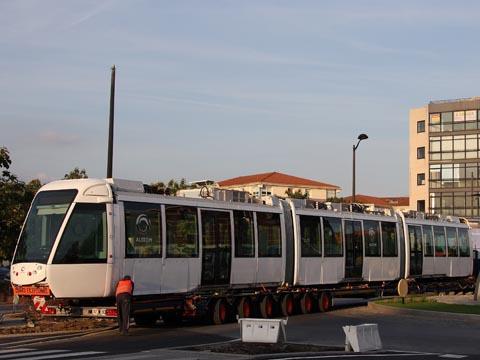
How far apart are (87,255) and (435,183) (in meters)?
76.3

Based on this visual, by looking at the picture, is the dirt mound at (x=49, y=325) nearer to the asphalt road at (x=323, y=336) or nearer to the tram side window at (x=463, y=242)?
the asphalt road at (x=323, y=336)

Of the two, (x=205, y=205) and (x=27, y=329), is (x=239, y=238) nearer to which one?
(x=205, y=205)

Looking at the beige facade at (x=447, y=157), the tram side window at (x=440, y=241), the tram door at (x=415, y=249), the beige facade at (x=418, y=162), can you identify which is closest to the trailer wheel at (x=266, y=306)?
the tram door at (x=415, y=249)

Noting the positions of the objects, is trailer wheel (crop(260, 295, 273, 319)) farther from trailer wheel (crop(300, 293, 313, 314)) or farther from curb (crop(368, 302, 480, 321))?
curb (crop(368, 302, 480, 321))

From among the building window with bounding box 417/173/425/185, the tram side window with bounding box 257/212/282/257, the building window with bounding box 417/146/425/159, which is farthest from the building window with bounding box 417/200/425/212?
the tram side window with bounding box 257/212/282/257

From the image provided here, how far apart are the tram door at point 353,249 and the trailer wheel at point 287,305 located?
3.26 m

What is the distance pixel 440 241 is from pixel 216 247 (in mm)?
17289

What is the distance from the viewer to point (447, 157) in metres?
90.0

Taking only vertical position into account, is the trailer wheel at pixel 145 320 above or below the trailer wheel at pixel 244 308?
below

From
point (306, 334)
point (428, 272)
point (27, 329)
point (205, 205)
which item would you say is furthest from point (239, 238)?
point (428, 272)

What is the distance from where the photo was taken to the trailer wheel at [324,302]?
89.2 ft

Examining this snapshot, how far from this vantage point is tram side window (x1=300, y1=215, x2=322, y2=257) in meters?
25.9

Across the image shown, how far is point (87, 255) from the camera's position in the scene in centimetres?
1873

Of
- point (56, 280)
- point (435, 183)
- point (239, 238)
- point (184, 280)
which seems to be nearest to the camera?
point (56, 280)
